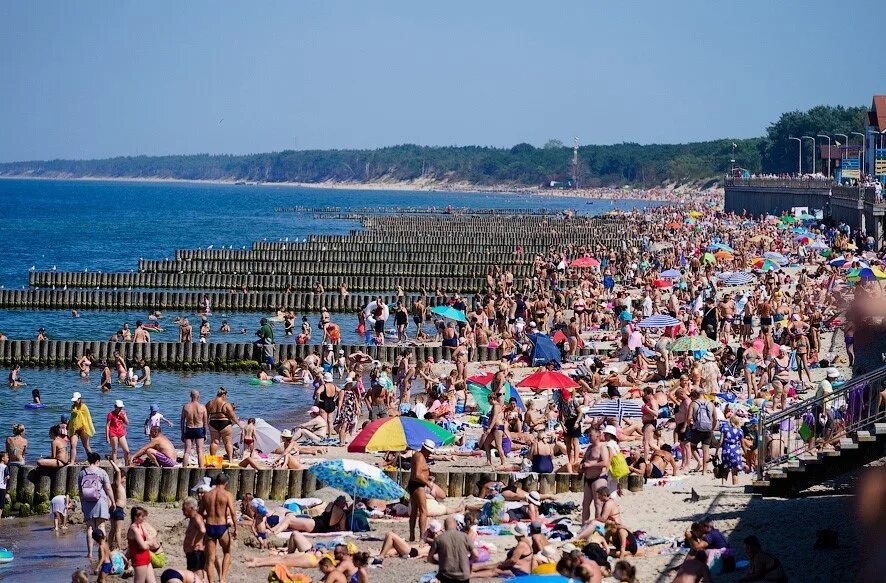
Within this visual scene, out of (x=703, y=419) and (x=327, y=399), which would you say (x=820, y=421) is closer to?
(x=703, y=419)

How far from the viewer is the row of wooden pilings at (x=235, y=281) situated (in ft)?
187

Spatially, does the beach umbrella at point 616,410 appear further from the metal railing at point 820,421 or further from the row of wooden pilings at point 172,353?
the row of wooden pilings at point 172,353

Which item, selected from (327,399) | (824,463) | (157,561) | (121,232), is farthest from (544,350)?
(121,232)

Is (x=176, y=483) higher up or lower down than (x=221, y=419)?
lower down

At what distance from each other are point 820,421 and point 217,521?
7.56 meters

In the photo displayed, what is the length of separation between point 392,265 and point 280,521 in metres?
47.4

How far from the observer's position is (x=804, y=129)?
160250 millimetres

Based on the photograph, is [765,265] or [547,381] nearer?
[547,381]

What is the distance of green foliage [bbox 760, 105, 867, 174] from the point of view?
498 feet

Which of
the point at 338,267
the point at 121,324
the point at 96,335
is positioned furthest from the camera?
the point at 338,267

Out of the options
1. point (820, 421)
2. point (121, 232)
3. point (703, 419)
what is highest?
point (121, 232)

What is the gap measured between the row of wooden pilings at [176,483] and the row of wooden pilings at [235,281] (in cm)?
3709

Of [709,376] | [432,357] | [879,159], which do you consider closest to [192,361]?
[432,357]

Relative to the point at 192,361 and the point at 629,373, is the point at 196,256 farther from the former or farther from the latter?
the point at 629,373
